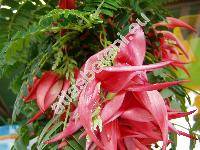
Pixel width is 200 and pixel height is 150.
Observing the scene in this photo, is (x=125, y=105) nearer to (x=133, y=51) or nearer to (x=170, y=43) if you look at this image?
(x=133, y=51)

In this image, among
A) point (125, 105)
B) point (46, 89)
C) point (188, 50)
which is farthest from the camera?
point (188, 50)

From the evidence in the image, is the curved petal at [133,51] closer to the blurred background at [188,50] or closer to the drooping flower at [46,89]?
the drooping flower at [46,89]

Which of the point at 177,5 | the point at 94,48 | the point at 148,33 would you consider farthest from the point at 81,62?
the point at 177,5

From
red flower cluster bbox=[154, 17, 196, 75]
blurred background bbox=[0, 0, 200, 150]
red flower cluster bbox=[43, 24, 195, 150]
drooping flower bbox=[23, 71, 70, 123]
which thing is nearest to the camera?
red flower cluster bbox=[43, 24, 195, 150]

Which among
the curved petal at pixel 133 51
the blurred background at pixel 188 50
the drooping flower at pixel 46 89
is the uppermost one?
the curved petal at pixel 133 51

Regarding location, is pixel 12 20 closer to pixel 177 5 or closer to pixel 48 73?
pixel 48 73

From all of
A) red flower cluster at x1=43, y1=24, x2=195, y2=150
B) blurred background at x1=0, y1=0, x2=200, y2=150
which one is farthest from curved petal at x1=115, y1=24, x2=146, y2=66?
blurred background at x1=0, y1=0, x2=200, y2=150

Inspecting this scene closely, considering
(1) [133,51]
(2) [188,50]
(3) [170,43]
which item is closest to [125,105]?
(1) [133,51]

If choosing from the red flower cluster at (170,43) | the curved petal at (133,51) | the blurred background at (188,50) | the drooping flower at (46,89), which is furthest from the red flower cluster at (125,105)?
the blurred background at (188,50)

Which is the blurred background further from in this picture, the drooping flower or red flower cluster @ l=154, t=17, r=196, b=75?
the drooping flower
